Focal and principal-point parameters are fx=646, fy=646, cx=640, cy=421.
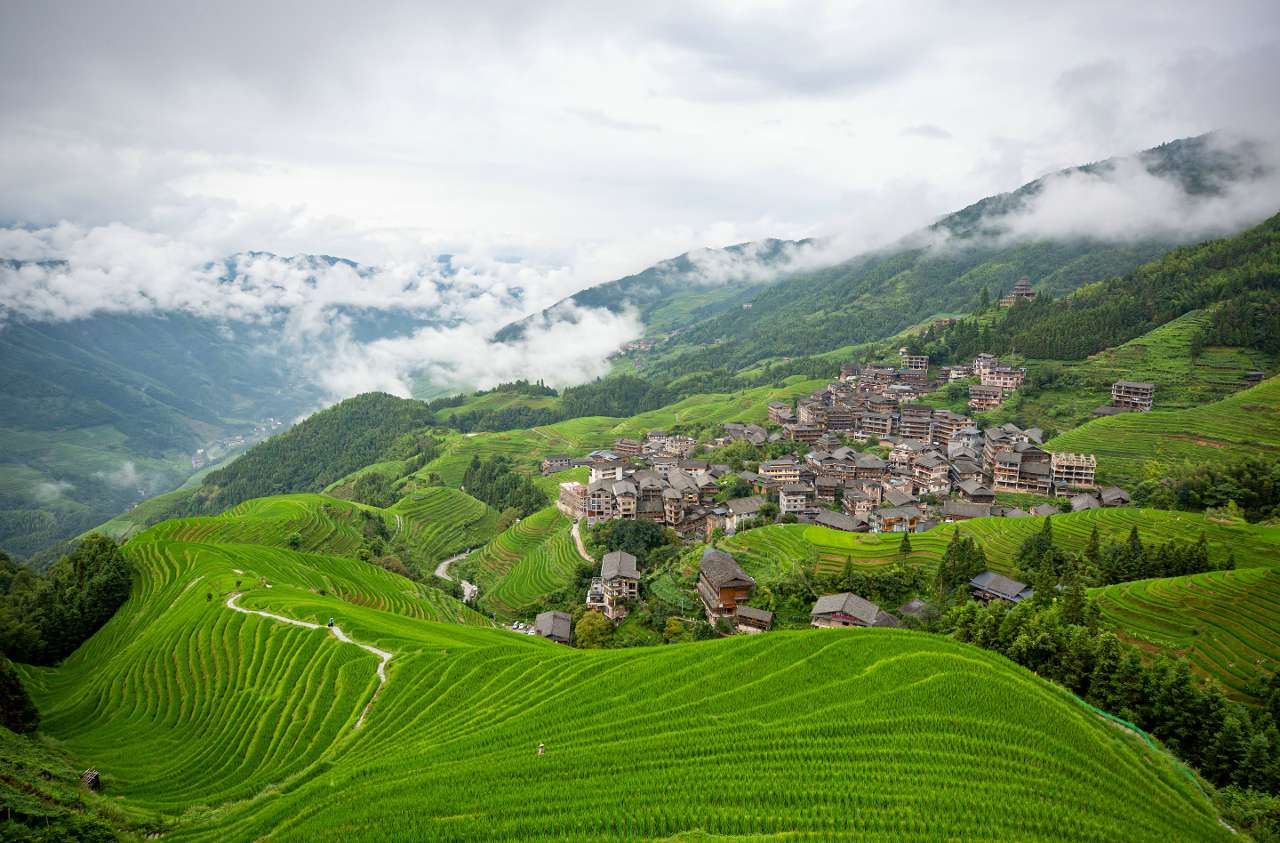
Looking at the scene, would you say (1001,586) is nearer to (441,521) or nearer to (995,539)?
(995,539)

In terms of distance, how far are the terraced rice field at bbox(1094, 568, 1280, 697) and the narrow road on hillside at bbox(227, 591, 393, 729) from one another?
4047 centimetres

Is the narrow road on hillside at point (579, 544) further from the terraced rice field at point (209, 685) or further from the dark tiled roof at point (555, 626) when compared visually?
the terraced rice field at point (209, 685)

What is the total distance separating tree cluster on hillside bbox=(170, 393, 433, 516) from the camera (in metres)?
151

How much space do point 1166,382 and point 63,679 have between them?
115 metres

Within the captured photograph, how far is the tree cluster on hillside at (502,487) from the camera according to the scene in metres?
105

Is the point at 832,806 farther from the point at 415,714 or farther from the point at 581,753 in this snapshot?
the point at 415,714

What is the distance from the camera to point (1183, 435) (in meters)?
67.5

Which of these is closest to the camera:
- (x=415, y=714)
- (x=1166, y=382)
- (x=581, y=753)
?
(x=581, y=753)

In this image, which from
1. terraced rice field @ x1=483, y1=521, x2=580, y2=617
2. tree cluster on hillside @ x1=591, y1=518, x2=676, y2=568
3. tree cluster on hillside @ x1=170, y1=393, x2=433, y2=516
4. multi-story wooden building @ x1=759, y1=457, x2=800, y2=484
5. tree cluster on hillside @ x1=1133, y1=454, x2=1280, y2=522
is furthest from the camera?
tree cluster on hillside @ x1=170, y1=393, x2=433, y2=516

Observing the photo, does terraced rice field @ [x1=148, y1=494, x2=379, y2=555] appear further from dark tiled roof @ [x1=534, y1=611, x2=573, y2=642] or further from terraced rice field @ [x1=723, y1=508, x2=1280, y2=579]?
terraced rice field @ [x1=723, y1=508, x2=1280, y2=579]

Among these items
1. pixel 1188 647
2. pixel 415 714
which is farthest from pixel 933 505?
pixel 415 714

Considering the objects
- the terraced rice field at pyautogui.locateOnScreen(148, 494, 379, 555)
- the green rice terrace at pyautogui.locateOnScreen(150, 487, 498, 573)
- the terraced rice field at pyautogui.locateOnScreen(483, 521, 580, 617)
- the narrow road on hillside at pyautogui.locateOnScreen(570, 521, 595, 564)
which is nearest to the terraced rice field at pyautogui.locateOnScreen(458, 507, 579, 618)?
the terraced rice field at pyautogui.locateOnScreen(483, 521, 580, 617)

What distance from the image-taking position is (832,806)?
16641 mm

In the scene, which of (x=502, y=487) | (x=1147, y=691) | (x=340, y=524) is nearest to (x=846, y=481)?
(x=1147, y=691)
